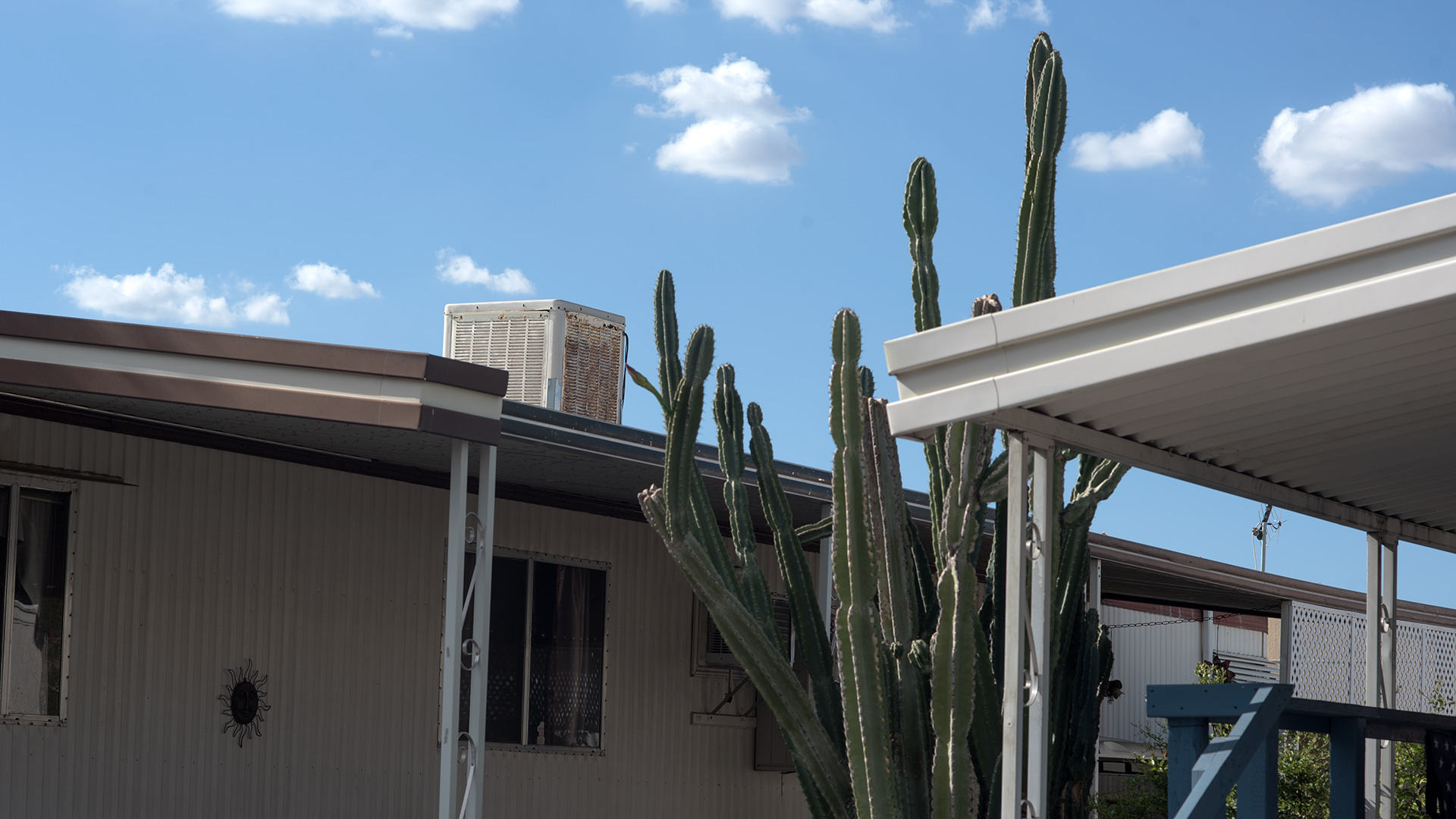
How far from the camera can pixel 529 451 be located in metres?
7.92

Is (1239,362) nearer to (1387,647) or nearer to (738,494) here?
(1387,647)

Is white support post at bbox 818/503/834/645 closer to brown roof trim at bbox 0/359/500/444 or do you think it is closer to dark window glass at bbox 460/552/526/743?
dark window glass at bbox 460/552/526/743

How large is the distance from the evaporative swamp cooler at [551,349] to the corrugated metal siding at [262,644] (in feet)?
2.88

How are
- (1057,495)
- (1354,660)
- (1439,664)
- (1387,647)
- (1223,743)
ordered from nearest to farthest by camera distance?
(1223,743) → (1057,495) → (1387,647) → (1354,660) → (1439,664)

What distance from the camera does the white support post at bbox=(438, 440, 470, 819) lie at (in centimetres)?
646

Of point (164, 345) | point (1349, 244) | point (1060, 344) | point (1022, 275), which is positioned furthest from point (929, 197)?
point (164, 345)

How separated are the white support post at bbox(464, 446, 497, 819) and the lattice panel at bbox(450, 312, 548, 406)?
3.17 m

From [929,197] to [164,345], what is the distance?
11.7 feet

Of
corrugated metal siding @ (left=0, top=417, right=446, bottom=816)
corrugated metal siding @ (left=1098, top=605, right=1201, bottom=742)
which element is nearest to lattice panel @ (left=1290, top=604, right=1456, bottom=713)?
corrugated metal siding @ (left=1098, top=605, right=1201, bottom=742)

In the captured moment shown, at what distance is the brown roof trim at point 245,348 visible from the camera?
6.30 metres

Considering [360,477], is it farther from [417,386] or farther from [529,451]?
[417,386]

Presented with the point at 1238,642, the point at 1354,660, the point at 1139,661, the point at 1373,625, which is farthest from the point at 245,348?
the point at 1238,642

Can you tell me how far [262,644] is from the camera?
8.15 meters

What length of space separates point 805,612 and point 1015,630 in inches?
105
